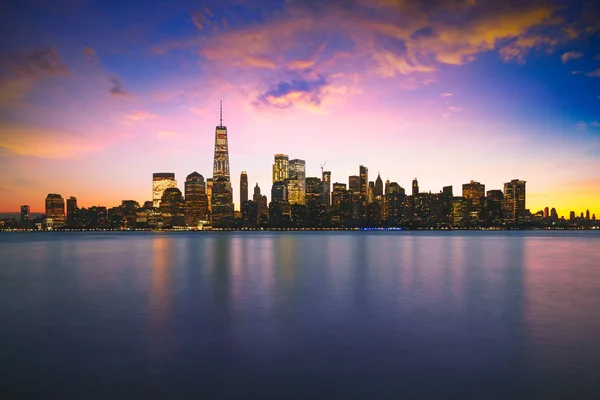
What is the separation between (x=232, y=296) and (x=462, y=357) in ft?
58.4

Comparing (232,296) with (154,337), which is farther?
(232,296)

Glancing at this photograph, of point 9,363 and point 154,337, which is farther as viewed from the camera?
point 154,337

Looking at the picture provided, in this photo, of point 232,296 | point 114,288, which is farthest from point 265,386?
point 114,288

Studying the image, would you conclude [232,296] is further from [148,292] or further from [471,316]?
[471,316]

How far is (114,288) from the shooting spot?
3338cm

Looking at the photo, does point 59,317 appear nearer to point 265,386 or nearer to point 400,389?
point 265,386

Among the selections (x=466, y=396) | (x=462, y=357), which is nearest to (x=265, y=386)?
(x=466, y=396)

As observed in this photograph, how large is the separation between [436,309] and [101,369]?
1768 centimetres

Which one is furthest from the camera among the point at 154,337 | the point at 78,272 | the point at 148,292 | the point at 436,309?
the point at 78,272

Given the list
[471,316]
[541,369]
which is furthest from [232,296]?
[541,369]

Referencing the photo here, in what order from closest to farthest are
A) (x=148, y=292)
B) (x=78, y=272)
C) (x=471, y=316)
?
(x=471, y=316), (x=148, y=292), (x=78, y=272)

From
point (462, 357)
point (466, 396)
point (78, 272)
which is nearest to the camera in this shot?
point (466, 396)

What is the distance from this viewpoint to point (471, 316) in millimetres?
22125

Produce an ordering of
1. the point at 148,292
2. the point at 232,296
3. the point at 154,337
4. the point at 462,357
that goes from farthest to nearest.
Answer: the point at 148,292
the point at 232,296
the point at 154,337
the point at 462,357
